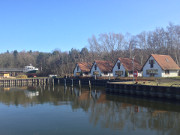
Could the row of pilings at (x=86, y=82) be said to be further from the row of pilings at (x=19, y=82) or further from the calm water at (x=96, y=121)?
the calm water at (x=96, y=121)

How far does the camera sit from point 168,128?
14.7 meters

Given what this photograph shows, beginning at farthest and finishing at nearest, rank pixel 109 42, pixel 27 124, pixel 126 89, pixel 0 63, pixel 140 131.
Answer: pixel 0 63 → pixel 109 42 → pixel 126 89 → pixel 27 124 → pixel 140 131

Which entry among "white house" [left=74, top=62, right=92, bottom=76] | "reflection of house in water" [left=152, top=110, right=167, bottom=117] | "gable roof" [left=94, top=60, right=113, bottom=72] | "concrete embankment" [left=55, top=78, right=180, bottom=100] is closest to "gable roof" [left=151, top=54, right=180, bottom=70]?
"concrete embankment" [left=55, top=78, right=180, bottom=100]

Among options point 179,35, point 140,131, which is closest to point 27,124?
point 140,131

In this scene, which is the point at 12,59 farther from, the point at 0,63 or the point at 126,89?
the point at 126,89

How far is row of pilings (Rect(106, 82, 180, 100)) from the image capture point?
953 inches

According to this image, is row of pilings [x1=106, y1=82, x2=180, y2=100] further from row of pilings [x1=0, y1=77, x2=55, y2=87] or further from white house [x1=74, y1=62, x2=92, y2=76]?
row of pilings [x1=0, y1=77, x2=55, y2=87]

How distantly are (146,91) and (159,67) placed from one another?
17.7 meters

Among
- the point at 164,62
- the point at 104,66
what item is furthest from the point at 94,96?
the point at 104,66

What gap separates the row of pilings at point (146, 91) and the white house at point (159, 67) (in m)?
15.1

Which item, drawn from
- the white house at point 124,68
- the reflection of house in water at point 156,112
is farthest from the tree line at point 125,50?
the reflection of house in water at point 156,112

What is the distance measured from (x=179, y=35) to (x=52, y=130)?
51406 millimetres

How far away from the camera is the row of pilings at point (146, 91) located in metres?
24.2

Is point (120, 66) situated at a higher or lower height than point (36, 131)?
higher
